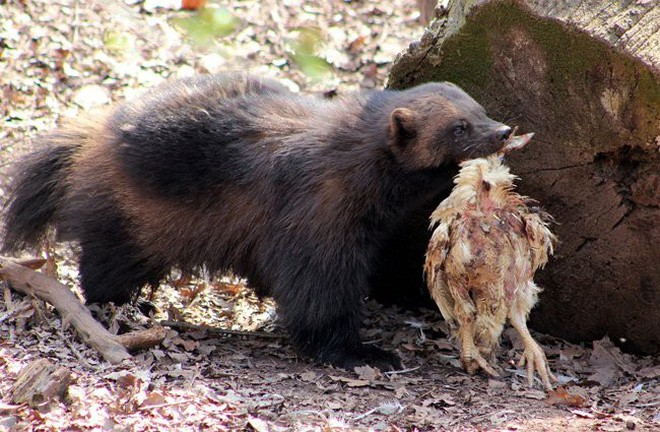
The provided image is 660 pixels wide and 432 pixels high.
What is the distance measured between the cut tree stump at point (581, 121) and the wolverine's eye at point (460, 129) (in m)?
0.54

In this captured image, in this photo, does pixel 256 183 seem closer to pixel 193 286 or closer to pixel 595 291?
pixel 193 286

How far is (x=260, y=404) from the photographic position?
16.5ft

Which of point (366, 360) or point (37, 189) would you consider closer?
point (366, 360)

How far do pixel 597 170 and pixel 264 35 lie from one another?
554cm

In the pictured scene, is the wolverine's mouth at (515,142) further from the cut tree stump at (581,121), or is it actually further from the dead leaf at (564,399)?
the dead leaf at (564,399)

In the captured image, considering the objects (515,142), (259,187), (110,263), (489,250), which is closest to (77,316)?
(110,263)

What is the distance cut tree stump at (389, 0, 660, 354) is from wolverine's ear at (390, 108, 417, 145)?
711 mm

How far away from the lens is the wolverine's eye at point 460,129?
5.60m

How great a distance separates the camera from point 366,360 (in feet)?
19.3

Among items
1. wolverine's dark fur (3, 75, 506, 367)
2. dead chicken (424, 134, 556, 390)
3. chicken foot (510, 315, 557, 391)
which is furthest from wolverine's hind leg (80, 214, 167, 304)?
chicken foot (510, 315, 557, 391)

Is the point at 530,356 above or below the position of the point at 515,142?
below

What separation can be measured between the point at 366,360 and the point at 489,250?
3.70 feet

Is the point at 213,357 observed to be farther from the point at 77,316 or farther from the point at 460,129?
the point at 460,129

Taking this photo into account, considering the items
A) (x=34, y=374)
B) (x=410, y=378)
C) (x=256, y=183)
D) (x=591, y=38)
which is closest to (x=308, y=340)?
(x=410, y=378)
